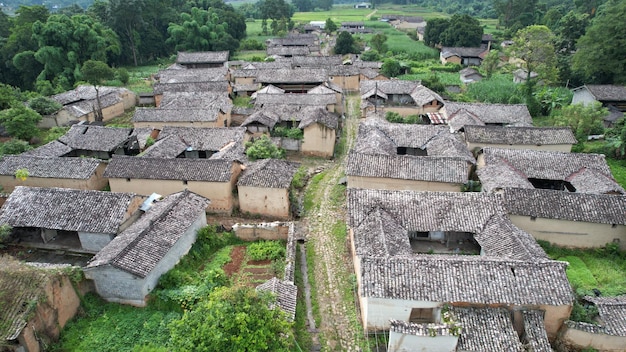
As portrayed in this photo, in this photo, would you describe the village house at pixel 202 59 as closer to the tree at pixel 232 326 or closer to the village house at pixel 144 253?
the village house at pixel 144 253

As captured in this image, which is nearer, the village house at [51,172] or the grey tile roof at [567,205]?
the grey tile roof at [567,205]

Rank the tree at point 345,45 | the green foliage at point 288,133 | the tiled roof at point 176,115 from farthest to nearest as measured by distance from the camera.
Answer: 1. the tree at point 345,45
2. the tiled roof at point 176,115
3. the green foliage at point 288,133

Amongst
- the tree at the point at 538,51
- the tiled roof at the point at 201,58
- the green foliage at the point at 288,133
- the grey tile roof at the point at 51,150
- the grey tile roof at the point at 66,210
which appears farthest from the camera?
the tiled roof at the point at 201,58

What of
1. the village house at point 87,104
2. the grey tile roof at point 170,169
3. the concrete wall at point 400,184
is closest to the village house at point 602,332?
the concrete wall at point 400,184

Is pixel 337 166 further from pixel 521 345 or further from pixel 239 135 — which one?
pixel 521 345

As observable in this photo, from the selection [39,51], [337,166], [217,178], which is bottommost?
[337,166]

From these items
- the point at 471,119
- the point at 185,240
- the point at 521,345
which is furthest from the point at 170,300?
the point at 471,119
